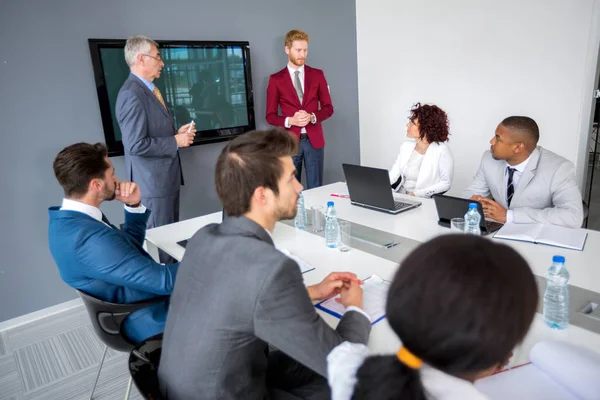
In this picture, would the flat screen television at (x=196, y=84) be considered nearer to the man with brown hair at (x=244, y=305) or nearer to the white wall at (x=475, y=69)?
the white wall at (x=475, y=69)

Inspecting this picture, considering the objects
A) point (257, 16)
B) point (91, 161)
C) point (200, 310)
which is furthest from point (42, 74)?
point (200, 310)

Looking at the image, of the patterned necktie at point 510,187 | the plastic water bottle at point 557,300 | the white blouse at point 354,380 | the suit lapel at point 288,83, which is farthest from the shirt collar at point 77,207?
the suit lapel at point 288,83

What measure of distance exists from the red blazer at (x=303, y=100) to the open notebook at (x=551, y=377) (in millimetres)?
3097

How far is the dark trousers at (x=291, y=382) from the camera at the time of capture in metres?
1.26

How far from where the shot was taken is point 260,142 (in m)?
1.28

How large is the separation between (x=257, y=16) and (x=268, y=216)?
3.13 m

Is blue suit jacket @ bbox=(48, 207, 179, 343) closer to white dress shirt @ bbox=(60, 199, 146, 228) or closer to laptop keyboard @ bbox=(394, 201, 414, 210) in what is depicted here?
white dress shirt @ bbox=(60, 199, 146, 228)

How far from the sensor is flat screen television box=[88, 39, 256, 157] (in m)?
3.12

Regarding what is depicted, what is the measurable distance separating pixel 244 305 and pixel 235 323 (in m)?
0.06

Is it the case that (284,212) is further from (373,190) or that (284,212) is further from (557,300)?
(373,190)

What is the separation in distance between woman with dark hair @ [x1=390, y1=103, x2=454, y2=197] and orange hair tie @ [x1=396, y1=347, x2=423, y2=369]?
236 cm

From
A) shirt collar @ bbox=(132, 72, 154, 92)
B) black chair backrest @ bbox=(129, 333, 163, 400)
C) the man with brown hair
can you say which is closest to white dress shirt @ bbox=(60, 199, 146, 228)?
black chair backrest @ bbox=(129, 333, 163, 400)

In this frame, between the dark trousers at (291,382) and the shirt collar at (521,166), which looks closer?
the dark trousers at (291,382)

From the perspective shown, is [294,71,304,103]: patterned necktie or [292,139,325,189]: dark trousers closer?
[294,71,304,103]: patterned necktie
